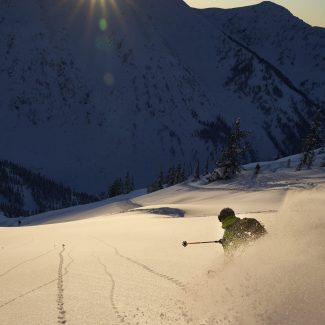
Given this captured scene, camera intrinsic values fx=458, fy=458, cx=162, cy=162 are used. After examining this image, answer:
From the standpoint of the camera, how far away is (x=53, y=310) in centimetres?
711

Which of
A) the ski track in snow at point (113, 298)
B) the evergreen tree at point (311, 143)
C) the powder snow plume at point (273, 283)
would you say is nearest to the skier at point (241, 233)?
the powder snow plume at point (273, 283)

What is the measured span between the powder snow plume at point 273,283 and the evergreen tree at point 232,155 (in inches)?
2014

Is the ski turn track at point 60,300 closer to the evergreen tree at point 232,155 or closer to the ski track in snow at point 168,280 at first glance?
the ski track in snow at point 168,280

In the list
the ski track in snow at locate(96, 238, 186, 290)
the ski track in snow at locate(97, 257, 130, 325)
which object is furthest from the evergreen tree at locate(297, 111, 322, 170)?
the ski track in snow at locate(97, 257, 130, 325)

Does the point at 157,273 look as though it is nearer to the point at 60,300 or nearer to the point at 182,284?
the point at 182,284

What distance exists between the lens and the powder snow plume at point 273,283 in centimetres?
570

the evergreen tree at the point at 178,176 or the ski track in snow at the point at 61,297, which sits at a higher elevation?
the ski track in snow at the point at 61,297

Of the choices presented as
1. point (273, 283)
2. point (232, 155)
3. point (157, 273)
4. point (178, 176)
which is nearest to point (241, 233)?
point (157, 273)

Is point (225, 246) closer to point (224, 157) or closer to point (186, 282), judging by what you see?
point (186, 282)

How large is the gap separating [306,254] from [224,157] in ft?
183

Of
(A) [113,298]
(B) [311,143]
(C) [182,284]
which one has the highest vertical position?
(A) [113,298]

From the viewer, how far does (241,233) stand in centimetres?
984

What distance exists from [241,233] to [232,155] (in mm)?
52411

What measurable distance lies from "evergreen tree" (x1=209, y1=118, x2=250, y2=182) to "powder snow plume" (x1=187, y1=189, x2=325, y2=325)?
51.1 meters
